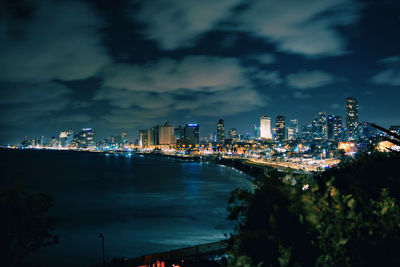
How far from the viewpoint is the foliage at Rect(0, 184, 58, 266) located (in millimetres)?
9242

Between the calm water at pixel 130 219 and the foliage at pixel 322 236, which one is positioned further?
the calm water at pixel 130 219

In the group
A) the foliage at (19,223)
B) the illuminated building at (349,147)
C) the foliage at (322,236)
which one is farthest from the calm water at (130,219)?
the illuminated building at (349,147)

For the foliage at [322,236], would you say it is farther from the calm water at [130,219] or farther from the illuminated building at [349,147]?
the illuminated building at [349,147]

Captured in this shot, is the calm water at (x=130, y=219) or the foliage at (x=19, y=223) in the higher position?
the foliage at (x=19, y=223)

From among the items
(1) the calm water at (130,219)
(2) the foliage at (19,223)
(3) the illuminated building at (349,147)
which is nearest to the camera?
(2) the foliage at (19,223)

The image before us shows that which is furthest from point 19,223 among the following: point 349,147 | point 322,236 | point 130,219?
point 349,147

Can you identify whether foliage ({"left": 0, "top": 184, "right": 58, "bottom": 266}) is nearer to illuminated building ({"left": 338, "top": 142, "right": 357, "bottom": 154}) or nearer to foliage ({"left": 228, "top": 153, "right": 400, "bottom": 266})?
foliage ({"left": 228, "top": 153, "right": 400, "bottom": 266})

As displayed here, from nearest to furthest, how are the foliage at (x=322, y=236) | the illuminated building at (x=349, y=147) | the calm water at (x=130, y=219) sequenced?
the foliage at (x=322, y=236)
the calm water at (x=130, y=219)
the illuminated building at (x=349, y=147)

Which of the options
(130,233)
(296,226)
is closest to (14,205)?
(296,226)

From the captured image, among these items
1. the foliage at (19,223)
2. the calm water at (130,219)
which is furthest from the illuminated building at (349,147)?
the foliage at (19,223)

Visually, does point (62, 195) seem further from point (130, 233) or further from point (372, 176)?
point (372, 176)

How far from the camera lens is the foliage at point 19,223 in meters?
→ 9.24

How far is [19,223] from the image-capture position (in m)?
9.62

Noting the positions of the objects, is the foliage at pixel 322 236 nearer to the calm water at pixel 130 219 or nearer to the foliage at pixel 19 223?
the foliage at pixel 19 223
